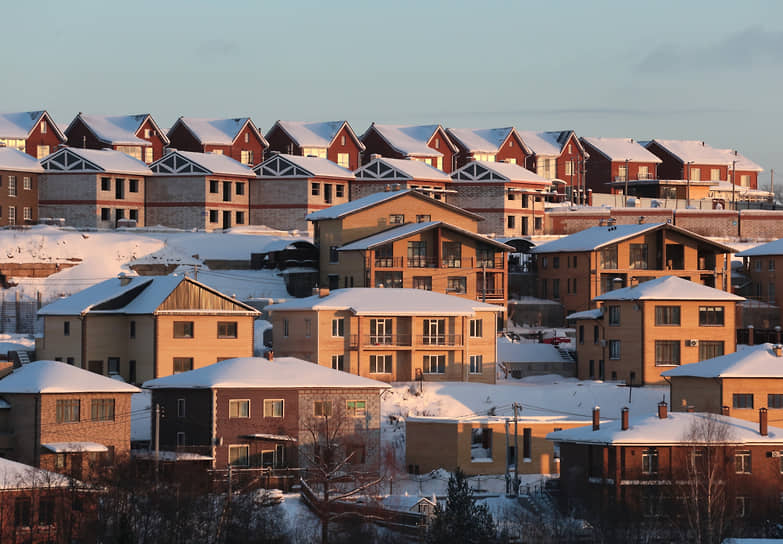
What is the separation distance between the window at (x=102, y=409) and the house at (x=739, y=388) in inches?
802

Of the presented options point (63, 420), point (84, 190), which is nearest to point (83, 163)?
point (84, 190)

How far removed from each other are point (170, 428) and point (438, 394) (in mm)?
12198

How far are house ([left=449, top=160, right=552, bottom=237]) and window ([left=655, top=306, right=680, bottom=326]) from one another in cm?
2482

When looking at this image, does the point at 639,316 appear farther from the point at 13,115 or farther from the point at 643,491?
the point at 13,115

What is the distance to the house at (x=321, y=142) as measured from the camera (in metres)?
102

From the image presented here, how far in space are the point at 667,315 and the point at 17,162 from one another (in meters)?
37.4

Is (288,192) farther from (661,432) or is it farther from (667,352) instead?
(661,432)

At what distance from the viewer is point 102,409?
52312 mm

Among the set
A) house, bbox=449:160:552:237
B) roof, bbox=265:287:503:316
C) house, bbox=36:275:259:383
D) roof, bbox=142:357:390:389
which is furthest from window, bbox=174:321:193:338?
house, bbox=449:160:552:237

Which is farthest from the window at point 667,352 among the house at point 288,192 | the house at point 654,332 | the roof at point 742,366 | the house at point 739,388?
the house at point 288,192

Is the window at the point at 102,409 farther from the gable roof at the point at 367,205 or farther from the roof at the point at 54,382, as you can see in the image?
the gable roof at the point at 367,205

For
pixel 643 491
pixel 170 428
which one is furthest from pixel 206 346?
pixel 643 491

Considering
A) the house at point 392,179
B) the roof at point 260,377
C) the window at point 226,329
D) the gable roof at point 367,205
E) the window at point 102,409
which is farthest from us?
the house at point 392,179

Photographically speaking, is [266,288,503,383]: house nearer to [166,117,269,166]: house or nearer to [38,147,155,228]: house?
[38,147,155,228]: house
